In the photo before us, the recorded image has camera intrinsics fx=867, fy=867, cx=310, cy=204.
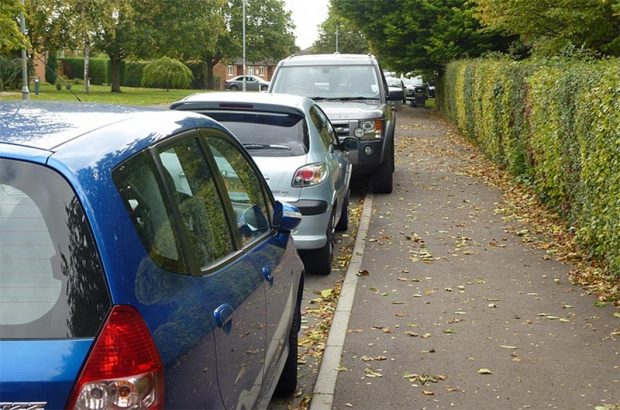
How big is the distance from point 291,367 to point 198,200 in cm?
210

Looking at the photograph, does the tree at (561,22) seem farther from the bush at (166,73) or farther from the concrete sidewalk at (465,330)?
the bush at (166,73)

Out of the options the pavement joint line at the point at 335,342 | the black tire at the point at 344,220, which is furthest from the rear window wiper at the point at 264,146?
the black tire at the point at 344,220

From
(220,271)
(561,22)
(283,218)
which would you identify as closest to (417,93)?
(561,22)

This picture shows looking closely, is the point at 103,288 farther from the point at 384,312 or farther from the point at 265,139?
the point at 265,139

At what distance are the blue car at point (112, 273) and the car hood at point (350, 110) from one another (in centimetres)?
957

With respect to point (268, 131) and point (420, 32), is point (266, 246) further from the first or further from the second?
point (420, 32)

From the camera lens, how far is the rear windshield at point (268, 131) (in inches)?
320

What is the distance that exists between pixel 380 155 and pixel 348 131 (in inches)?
25.4

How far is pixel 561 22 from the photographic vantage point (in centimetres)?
1914

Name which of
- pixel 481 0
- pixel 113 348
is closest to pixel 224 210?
pixel 113 348

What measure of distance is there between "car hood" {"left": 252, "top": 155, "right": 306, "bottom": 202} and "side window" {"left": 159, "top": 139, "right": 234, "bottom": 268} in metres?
4.23

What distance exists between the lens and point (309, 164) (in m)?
8.16

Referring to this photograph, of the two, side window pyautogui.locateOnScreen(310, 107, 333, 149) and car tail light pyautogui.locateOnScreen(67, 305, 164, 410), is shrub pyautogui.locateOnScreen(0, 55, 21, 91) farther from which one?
car tail light pyautogui.locateOnScreen(67, 305, 164, 410)

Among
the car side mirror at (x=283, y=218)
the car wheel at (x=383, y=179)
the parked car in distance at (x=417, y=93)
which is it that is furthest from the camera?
the parked car in distance at (x=417, y=93)
